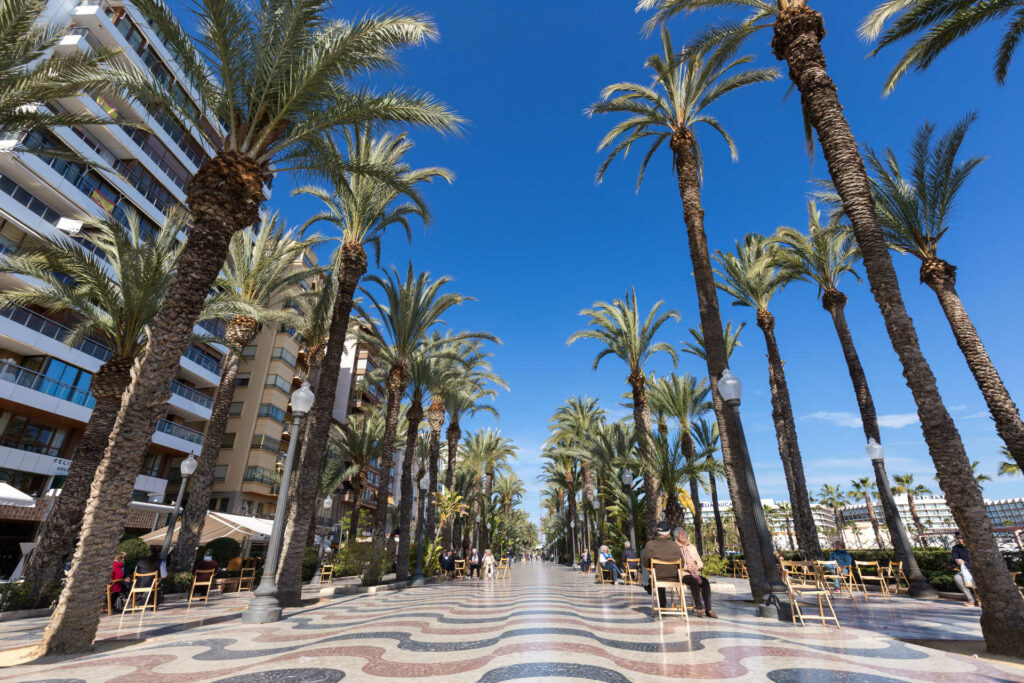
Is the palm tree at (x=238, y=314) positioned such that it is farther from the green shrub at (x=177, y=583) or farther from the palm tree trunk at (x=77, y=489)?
the palm tree trunk at (x=77, y=489)

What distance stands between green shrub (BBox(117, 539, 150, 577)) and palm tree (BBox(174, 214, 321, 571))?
3.12ft

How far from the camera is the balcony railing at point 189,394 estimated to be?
30159mm

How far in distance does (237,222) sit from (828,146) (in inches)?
420

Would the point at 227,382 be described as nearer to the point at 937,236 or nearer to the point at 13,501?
the point at 13,501

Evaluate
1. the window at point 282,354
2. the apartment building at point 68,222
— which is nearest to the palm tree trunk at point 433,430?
the apartment building at point 68,222

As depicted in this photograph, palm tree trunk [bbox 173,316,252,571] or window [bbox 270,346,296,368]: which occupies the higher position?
window [bbox 270,346,296,368]

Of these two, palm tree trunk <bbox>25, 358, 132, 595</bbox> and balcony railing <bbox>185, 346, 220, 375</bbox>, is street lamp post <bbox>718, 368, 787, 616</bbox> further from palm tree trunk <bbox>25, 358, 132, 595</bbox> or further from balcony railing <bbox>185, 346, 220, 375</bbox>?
balcony railing <bbox>185, 346, 220, 375</bbox>

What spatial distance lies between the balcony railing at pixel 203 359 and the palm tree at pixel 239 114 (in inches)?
1065

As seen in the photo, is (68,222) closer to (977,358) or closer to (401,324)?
(401,324)

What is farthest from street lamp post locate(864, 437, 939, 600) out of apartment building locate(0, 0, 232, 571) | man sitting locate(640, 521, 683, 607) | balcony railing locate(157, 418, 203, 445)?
balcony railing locate(157, 418, 203, 445)

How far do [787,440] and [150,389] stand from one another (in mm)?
21846

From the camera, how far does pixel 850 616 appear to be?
8.84m

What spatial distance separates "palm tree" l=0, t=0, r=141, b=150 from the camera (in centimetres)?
771

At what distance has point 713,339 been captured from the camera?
11.8 m
